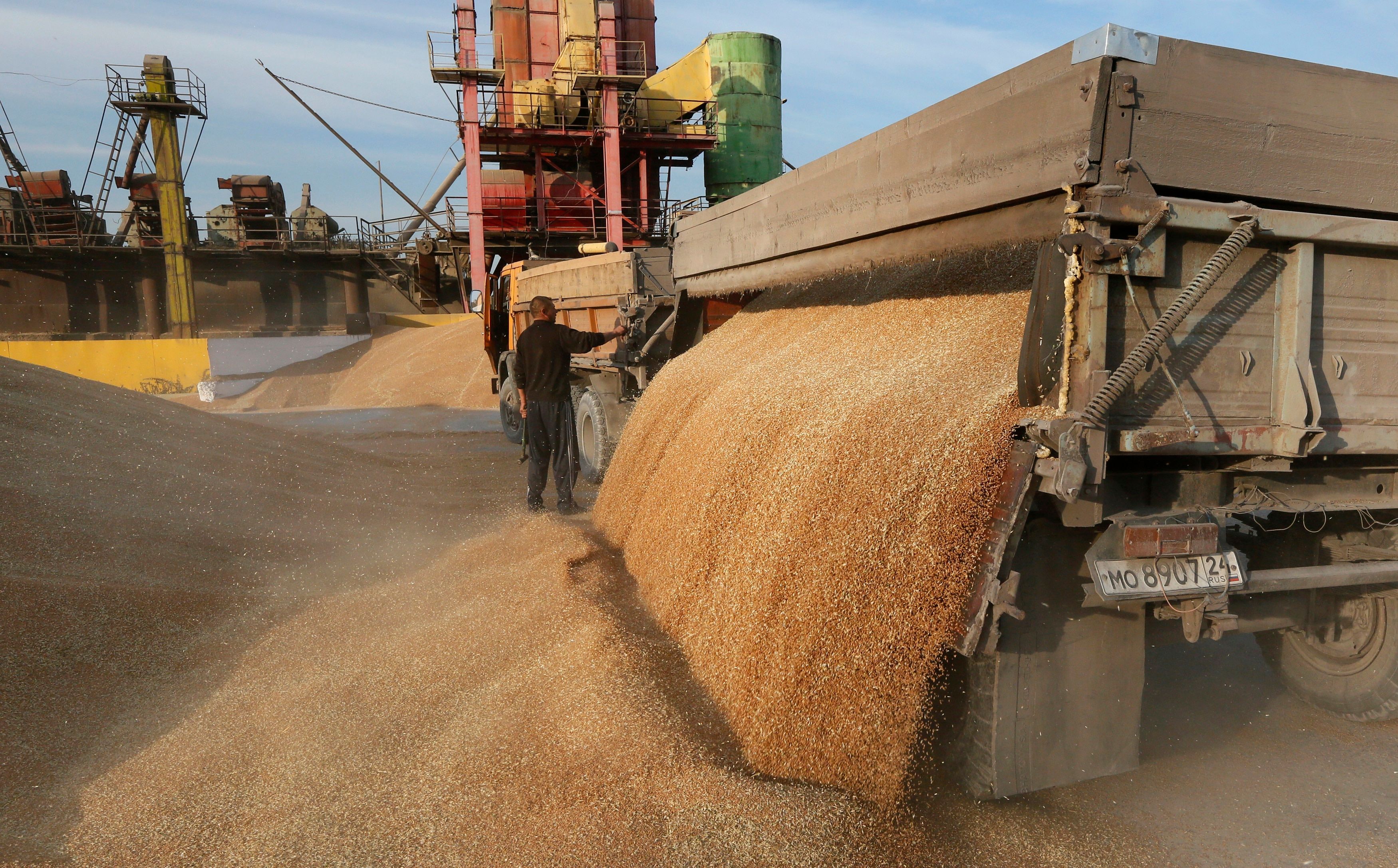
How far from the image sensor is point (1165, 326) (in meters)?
2.55

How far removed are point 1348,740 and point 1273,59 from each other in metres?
2.65

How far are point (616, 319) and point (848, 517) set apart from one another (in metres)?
5.09

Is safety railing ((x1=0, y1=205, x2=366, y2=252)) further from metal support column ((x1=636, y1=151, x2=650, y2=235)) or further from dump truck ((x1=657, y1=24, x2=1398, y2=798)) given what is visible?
dump truck ((x1=657, y1=24, x2=1398, y2=798))

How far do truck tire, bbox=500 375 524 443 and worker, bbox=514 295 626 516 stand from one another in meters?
4.30

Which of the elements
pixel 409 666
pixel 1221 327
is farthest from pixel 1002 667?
pixel 409 666

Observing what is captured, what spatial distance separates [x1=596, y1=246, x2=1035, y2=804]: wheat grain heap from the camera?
9.23 ft

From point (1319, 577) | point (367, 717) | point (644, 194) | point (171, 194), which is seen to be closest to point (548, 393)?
point (367, 717)

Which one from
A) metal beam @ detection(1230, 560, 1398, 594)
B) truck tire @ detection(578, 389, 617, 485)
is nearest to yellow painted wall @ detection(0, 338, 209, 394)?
truck tire @ detection(578, 389, 617, 485)

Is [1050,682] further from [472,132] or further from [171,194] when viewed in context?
[171,194]

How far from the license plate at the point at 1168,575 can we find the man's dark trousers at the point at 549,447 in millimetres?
5059

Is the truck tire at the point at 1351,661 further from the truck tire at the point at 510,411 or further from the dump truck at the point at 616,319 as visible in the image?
the truck tire at the point at 510,411

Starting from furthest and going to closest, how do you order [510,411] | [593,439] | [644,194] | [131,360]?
1. [644,194]
2. [131,360]
3. [510,411]
4. [593,439]

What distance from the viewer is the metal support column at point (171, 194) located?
2242cm

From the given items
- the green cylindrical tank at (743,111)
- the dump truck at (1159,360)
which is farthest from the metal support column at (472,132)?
the dump truck at (1159,360)
